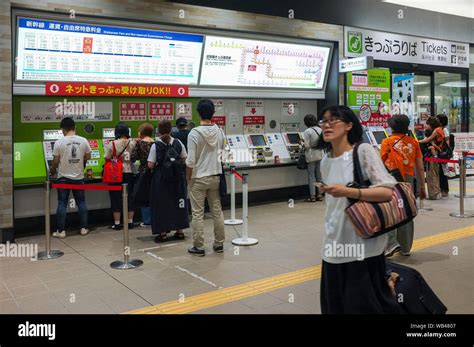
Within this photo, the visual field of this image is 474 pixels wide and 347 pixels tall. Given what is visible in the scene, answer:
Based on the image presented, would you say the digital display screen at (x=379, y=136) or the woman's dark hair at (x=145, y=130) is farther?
the digital display screen at (x=379, y=136)

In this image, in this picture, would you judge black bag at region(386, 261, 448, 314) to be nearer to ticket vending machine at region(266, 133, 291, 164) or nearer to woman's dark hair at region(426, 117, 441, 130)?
ticket vending machine at region(266, 133, 291, 164)

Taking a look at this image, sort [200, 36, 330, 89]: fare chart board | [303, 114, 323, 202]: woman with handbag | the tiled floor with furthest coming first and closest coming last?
[303, 114, 323, 202]: woman with handbag, [200, 36, 330, 89]: fare chart board, the tiled floor

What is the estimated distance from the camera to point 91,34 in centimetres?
661

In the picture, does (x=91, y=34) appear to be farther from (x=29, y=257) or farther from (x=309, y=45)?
(x=309, y=45)

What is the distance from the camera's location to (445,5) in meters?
10.5

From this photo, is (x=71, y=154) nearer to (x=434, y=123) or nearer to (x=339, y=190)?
(x=339, y=190)

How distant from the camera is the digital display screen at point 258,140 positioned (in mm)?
8406

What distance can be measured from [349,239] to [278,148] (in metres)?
6.21

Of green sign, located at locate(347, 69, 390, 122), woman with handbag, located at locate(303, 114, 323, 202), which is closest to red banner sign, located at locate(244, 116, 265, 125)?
woman with handbag, located at locate(303, 114, 323, 202)

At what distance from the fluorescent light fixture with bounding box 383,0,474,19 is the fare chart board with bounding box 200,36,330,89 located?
223 centimetres

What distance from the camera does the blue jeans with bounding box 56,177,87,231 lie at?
615 centimetres

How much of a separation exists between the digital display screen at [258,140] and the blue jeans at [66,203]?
10.4 ft

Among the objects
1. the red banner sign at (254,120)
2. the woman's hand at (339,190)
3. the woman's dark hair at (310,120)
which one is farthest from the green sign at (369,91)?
the woman's hand at (339,190)

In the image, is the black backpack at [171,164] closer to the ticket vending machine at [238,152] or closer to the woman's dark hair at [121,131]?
the woman's dark hair at [121,131]
